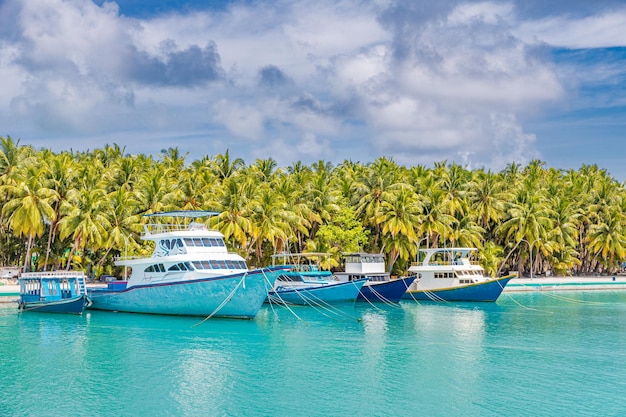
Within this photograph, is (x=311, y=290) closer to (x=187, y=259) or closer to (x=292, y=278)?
(x=292, y=278)

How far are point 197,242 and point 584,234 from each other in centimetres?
5954

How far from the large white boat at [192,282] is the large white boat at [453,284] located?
18970 mm

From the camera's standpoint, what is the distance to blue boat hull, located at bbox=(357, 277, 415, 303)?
158 feet

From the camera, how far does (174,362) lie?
26219mm

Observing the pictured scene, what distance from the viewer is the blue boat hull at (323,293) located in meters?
46.1

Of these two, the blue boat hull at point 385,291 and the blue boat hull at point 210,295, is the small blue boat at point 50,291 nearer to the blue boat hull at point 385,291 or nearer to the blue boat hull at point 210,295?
the blue boat hull at point 210,295

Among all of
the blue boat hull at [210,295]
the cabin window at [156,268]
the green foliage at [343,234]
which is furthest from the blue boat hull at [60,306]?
the green foliage at [343,234]

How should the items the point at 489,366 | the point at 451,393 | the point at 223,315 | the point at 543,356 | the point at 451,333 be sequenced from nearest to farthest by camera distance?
the point at 451,393
the point at 489,366
the point at 543,356
the point at 451,333
the point at 223,315

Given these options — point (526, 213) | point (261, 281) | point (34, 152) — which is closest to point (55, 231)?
point (34, 152)

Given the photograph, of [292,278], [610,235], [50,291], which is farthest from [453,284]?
[610,235]

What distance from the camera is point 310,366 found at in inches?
1016

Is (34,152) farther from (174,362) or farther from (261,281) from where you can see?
(174,362)

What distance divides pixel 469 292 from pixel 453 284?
1431mm

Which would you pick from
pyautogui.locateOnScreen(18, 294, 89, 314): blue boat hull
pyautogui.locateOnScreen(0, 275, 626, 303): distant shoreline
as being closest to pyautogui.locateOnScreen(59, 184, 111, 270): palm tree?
pyautogui.locateOnScreen(18, 294, 89, 314): blue boat hull
